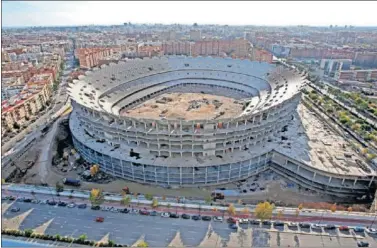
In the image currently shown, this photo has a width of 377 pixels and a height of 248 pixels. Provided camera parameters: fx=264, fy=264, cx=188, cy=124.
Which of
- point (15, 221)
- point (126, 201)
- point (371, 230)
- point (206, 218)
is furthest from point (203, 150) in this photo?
point (15, 221)

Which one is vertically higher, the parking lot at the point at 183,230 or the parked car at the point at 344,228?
the parked car at the point at 344,228

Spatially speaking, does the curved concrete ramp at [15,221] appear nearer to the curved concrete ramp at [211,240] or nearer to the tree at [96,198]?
the tree at [96,198]

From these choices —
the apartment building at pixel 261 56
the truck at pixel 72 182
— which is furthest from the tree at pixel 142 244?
the apartment building at pixel 261 56

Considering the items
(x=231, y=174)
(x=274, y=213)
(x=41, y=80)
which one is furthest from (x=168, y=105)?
(x=274, y=213)

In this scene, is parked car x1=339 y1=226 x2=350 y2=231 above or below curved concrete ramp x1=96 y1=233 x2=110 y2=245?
above

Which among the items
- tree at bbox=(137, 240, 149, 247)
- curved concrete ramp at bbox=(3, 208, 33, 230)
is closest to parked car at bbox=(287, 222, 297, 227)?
tree at bbox=(137, 240, 149, 247)

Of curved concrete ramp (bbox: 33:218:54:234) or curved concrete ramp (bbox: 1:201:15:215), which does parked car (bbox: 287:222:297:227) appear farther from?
curved concrete ramp (bbox: 1:201:15:215)

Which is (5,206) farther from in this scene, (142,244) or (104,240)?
(142,244)
